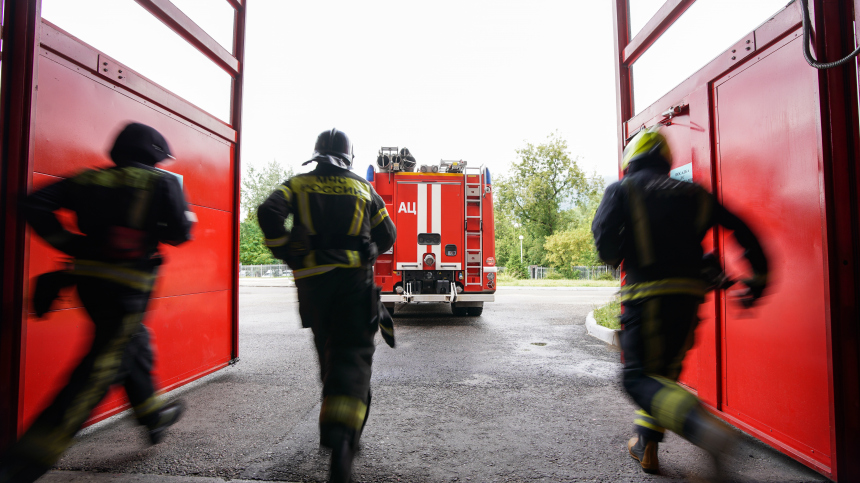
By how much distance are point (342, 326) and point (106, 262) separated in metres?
1.14

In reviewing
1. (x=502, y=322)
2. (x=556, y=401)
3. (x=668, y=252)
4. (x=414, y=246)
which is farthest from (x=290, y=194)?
(x=502, y=322)

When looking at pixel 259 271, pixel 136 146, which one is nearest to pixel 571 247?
pixel 259 271

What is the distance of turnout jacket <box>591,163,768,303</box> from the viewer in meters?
1.93

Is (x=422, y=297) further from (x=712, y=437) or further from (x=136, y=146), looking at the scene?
(x=712, y=437)

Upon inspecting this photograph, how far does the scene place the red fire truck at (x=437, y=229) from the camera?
25.6 feet

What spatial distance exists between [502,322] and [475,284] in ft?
3.40

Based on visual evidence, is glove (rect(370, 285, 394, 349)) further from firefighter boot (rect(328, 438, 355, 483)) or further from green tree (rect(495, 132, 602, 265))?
green tree (rect(495, 132, 602, 265))

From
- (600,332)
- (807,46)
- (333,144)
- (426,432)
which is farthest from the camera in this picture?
(600,332)

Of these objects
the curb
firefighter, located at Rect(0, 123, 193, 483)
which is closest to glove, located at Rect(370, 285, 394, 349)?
firefighter, located at Rect(0, 123, 193, 483)

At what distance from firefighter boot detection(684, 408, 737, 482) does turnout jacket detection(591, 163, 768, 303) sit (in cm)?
54

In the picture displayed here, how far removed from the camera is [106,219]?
1974 millimetres

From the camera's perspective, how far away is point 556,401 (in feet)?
11.4

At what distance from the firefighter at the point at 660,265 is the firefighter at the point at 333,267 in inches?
49.0

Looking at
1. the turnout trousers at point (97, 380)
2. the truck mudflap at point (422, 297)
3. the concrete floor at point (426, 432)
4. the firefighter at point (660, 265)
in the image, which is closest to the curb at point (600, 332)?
the concrete floor at point (426, 432)
